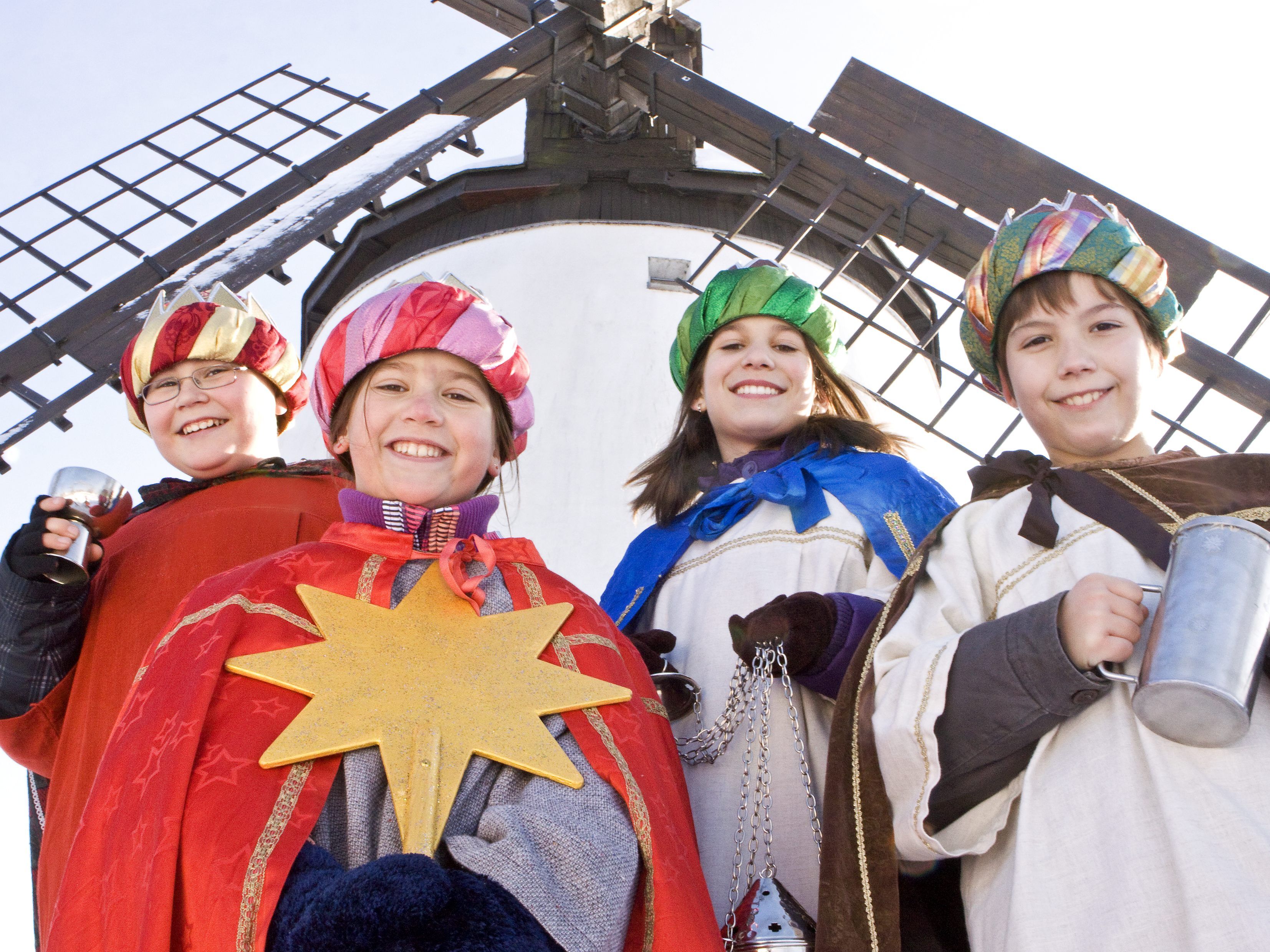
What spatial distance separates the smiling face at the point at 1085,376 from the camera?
84.6 inches

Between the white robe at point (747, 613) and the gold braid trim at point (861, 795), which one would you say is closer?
the gold braid trim at point (861, 795)

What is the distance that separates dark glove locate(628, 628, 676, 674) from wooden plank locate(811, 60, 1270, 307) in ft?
9.76

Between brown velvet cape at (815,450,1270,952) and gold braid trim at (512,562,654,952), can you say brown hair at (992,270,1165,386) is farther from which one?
gold braid trim at (512,562,654,952)

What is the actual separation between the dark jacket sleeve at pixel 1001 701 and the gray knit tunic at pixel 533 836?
1.48ft

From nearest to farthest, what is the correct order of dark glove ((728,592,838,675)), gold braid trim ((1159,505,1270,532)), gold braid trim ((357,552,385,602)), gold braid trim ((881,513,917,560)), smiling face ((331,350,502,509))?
gold braid trim ((1159,505,1270,532)) < gold braid trim ((357,552,385,602)) < dark glove ((728,592,838,675)) < smiling face ((331,350,502,509)) < gold braid trim ((881,513,917,560))

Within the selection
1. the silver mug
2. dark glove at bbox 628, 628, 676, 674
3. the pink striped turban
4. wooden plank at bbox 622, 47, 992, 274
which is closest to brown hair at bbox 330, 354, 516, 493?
the pink striped turban

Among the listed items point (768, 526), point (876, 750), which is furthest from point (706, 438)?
point (876, 750)

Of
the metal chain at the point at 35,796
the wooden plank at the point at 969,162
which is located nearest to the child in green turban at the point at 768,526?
the metal chain at the point at 35,796

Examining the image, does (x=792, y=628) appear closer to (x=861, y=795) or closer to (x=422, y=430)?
(x=861, y=795)

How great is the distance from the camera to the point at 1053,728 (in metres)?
1.73

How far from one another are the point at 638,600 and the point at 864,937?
1.04 meters

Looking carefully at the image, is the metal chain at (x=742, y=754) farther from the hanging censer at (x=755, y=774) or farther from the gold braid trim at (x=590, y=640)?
the gold braid trim at (x=590, y=640)

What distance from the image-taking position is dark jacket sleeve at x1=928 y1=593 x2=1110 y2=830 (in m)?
1.66

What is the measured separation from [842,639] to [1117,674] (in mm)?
584
